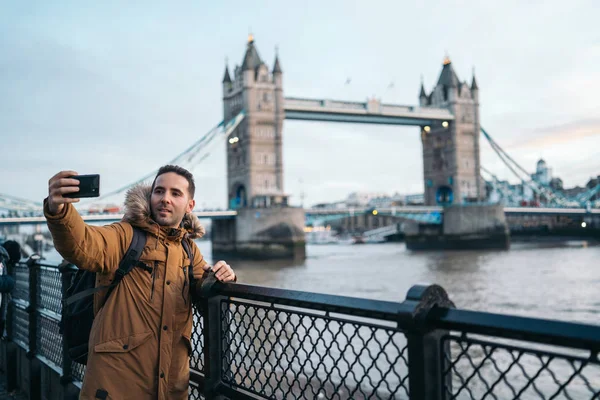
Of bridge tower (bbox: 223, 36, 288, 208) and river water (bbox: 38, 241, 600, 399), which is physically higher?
bridge tower (bbox: 223, 36, 288, 208)

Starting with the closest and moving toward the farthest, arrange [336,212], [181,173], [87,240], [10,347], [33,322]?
[87,240], [181,173], [33,322], [10,347], [336,212]

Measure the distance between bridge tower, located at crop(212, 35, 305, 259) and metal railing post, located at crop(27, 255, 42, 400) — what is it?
90.8 ft

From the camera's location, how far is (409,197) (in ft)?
360

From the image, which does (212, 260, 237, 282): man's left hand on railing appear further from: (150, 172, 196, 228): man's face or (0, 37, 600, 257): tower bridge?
(0, 37, 600, 257): tower bridge

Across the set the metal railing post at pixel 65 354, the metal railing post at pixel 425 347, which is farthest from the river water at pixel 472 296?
the metal railing post at pixel 425 347

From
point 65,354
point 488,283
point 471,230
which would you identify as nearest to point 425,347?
point 65,354

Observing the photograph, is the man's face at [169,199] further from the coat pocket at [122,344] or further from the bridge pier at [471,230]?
the bridge pier at [471,230]

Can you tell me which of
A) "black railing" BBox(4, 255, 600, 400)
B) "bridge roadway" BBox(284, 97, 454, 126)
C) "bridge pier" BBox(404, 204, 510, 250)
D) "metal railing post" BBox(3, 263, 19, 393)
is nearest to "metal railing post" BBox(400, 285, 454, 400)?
"black railing" BBox(4, 255, 600, 400)

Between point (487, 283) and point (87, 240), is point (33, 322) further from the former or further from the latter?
point (487, 283)

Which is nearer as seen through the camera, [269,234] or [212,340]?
[212,340]

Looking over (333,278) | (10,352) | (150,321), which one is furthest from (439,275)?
(150,321)

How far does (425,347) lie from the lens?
4.42 feet

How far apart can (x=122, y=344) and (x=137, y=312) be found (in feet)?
0.38

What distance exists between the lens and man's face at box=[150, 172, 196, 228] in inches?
80.9
